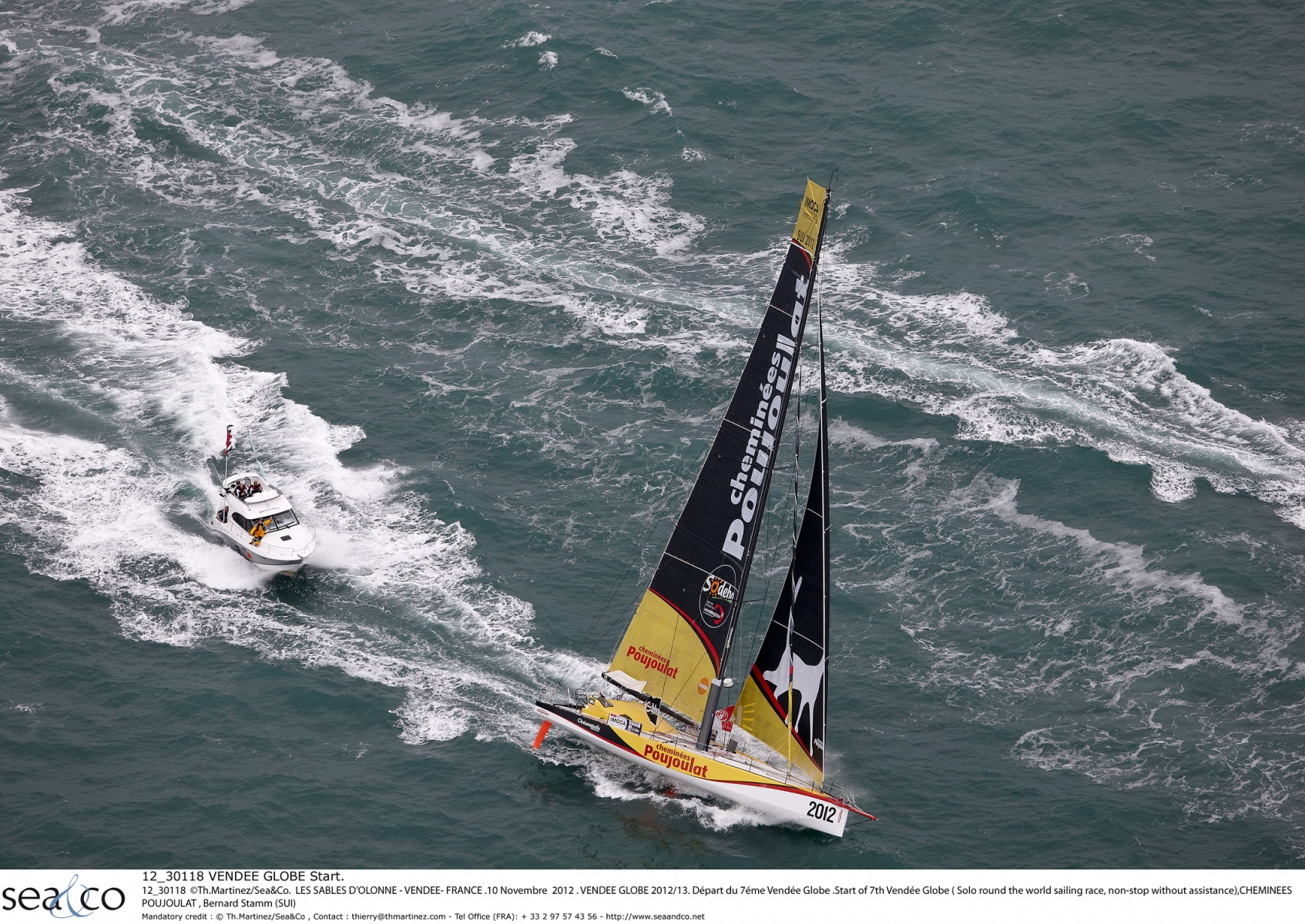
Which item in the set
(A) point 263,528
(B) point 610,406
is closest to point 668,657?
(A) point 263,528

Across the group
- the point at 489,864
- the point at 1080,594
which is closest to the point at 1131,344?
the point at 1080,594

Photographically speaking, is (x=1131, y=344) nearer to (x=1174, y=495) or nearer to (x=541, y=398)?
(x=1174, y=495)

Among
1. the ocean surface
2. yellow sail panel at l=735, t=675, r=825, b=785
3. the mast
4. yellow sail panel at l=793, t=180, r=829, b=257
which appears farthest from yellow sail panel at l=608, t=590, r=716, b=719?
yellow sail panel at l=793, t=180, r=829, b=257

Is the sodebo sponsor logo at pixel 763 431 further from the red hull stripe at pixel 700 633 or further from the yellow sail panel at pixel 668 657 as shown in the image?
the yellow sail panel at pixel 668 657

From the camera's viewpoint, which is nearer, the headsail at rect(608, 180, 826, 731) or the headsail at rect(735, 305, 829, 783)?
the headsail at rect(608, 180, 826, 731)

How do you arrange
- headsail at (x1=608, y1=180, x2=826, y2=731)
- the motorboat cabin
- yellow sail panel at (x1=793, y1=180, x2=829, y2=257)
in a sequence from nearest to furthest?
yellow sail panel at (x1=793, y1=180, x2=829, y2=257), headsail at (x1=608, y1=180, x2=826, y2=731), the motorboat cabin

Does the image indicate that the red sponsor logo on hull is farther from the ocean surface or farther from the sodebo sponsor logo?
the sodebo sponsor logo
